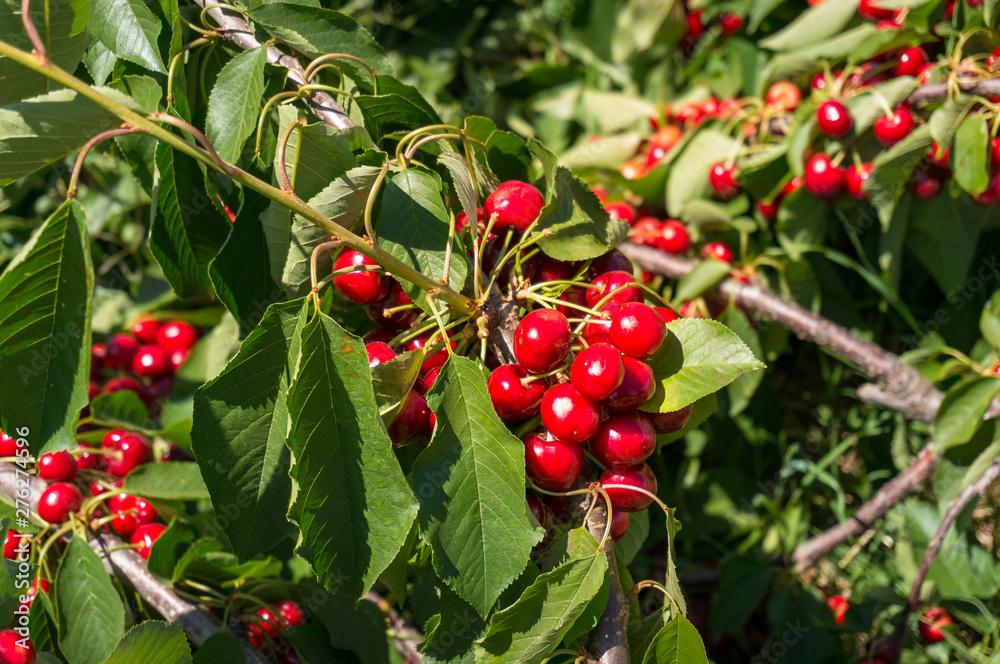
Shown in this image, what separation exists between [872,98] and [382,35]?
205cm

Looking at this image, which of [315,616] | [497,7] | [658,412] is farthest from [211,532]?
[497,7]

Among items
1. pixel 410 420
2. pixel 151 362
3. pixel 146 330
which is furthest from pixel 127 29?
pixel 146 330

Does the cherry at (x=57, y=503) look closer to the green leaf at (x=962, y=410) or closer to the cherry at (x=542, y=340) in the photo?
the cherry at (x=542, y=340)

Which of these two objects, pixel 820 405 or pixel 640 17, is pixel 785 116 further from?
pixel 820 405

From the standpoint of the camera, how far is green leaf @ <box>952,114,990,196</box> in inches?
66.9

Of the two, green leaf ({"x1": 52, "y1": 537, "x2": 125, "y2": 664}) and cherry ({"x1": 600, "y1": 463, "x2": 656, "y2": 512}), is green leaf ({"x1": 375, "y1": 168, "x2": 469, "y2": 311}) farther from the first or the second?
green leaf ({"x1": 52, "y1": 537, "x2": 125, "y2": 664})

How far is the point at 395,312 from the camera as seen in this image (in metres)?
1.07

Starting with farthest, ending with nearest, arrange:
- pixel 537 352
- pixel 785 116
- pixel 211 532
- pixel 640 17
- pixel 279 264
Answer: pixel 640 17 < pixel 785 116 < pixel 211 532 < pixel 279 264 < pixel 537 352

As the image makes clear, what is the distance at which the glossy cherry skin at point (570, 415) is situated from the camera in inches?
36.3

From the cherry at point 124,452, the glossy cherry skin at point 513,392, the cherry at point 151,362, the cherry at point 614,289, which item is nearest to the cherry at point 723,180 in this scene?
the cherry at point 614,289

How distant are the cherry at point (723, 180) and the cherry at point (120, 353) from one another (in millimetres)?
2035

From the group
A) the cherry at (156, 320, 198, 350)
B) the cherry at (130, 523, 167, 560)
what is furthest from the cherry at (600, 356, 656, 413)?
the cherry at (156, 320, 198, 350)

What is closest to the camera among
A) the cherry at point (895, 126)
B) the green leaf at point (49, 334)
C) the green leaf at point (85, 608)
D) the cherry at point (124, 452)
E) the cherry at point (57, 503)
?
the green leaf at point (49, 334)

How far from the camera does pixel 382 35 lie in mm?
2998
